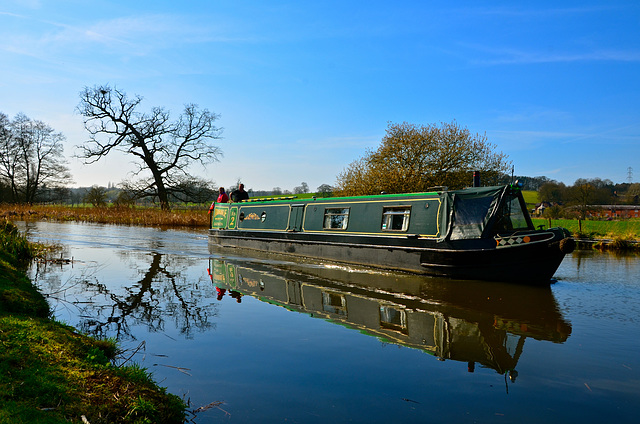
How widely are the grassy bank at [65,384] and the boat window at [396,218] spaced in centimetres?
775

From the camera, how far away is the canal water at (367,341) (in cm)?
371

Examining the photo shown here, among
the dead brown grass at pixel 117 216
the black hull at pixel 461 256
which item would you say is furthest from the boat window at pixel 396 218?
the dead brown grass at pixel 117 216

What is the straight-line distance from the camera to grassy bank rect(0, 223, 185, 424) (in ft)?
8.91

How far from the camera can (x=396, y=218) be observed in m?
11.0

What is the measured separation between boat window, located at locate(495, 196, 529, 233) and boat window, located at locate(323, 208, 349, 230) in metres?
4.06

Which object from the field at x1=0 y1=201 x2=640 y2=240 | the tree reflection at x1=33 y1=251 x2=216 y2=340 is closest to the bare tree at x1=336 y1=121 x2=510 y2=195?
the field at x1=0 y1=201 x2=640 y2=240

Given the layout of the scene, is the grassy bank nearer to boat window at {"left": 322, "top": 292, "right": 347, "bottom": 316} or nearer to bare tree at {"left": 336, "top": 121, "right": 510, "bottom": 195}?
boat window at {"left": 322, "top": 292, "right": 347, "bottom": 316}

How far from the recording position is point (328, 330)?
590 centimetres

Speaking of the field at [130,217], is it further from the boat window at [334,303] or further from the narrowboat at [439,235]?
the boat window at [334,303]

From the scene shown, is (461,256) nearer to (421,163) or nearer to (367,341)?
(367,341)

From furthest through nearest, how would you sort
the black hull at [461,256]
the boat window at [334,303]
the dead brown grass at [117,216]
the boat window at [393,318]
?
the dead brown grass at [117,216] → the black hull at [461,256] → the boat window at [334,303] → the boat window at [393,318]

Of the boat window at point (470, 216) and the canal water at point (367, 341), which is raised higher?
the boat window at point (470, 216)

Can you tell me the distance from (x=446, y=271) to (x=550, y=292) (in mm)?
1993

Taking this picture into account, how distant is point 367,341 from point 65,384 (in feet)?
11.0
